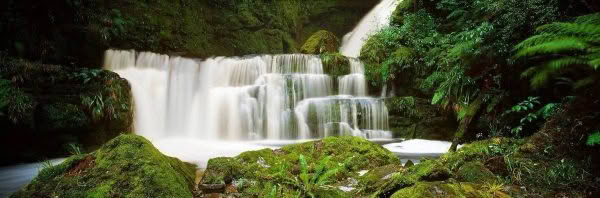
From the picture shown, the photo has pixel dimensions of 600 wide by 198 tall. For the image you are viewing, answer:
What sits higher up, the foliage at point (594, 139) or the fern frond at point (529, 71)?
the fern frond at point (529, 71)

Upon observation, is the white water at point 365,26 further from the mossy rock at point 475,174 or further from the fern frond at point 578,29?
the mossy rock at point 475,174

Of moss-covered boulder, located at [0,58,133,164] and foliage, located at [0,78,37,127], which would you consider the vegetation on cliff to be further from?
foliage, located at [0,78,37,127]

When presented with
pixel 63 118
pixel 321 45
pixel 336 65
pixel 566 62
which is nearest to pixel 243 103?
pixel 336 65

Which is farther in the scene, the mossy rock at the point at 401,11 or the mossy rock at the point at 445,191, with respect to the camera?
the mossy rock at the point at 401,11

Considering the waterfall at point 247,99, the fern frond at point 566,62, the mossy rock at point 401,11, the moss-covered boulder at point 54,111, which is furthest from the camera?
the mossy rock at point 401,11

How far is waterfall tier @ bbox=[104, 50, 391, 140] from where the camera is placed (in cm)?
1039

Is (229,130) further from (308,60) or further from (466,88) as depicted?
(466,88)

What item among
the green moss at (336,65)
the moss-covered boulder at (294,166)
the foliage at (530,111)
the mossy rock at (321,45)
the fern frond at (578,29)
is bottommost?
the moss-covered boulder at (294,166)

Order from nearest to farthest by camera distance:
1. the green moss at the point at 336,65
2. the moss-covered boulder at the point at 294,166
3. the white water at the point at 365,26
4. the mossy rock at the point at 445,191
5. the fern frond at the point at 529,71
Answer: the mossy rock at the point at 445,191, the fern frond at the point at 529,71, the moss-covered boulder at the point at 294,166, the green moss at the point at 336,65, the white water at the point at 365,26

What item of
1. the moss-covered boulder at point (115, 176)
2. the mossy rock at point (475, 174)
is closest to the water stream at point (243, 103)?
the moss-covered boulder at point (115, 176)

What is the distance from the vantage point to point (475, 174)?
3324 millimetres

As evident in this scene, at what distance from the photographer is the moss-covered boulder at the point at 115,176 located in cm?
319

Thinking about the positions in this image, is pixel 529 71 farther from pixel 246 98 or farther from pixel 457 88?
pixel 246 98

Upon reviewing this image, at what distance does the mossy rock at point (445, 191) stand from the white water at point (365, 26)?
16.0 metres
